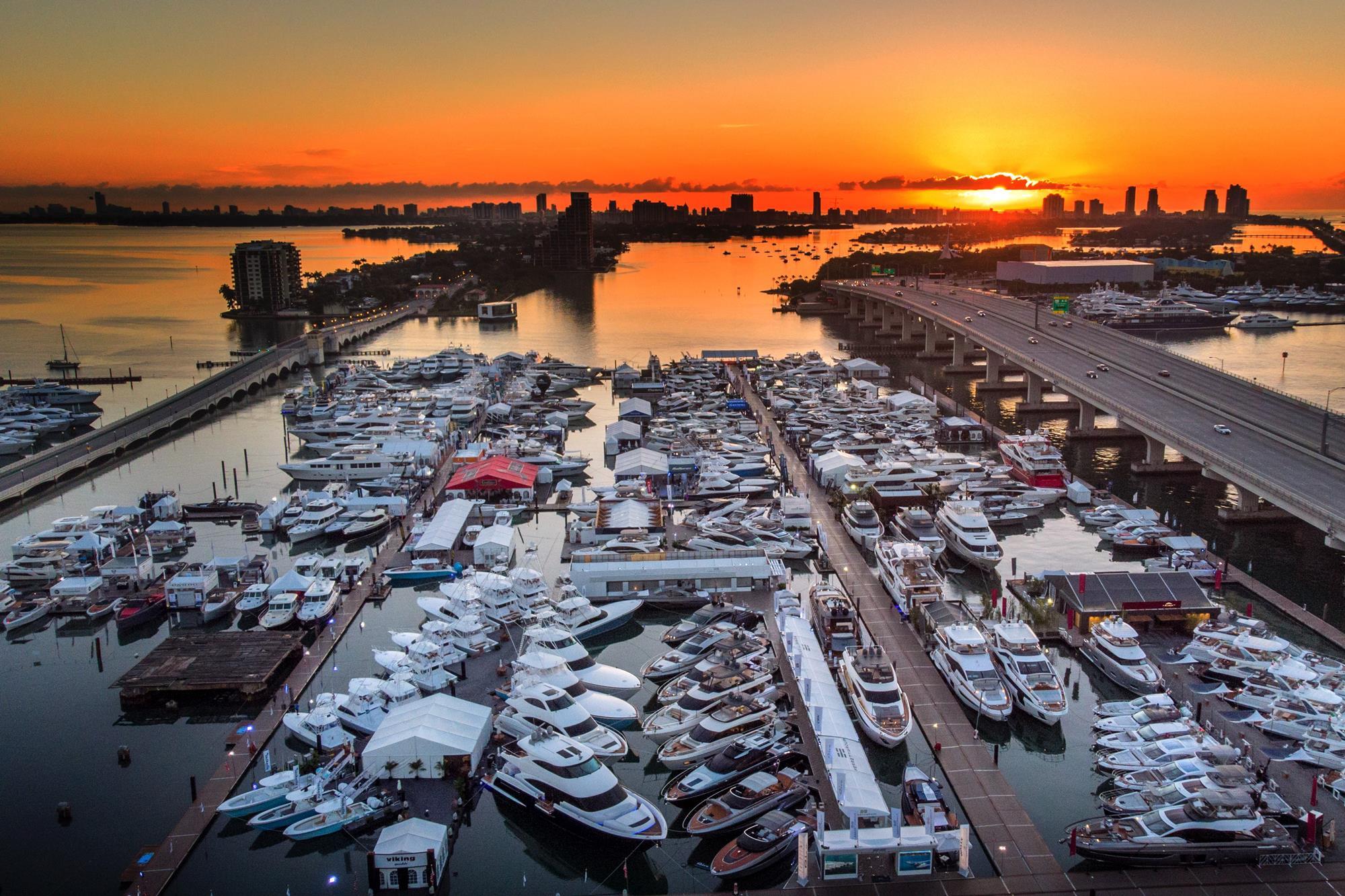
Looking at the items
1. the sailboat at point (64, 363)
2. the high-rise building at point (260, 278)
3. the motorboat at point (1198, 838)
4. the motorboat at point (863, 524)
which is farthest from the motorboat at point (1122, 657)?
the high-rise building at point (260, 278)

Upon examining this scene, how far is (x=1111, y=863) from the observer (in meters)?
13.7

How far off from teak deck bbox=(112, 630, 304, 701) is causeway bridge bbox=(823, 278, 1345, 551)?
2468 centimetres

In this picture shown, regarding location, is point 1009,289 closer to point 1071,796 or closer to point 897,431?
point 897,431

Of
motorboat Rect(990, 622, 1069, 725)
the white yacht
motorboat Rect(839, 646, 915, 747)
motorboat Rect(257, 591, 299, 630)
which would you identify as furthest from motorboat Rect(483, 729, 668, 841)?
the white yacht

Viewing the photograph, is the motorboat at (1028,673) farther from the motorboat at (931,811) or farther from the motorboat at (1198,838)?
the motorboat at (1198,838)

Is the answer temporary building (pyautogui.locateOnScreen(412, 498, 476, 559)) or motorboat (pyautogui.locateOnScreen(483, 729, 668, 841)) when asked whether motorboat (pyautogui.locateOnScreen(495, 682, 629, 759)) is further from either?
temporary building (pyautogui.locateOnScreen(412, 498, 476, 559))

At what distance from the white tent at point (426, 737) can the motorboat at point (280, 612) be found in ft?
21.5

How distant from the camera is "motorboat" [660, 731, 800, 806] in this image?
51.2 ft

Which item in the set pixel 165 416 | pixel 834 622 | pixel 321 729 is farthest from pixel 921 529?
pixel 165 416

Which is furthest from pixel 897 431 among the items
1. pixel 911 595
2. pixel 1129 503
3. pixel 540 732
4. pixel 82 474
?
pixel 82 474

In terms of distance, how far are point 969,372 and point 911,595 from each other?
133ft

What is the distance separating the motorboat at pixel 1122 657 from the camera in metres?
18.5

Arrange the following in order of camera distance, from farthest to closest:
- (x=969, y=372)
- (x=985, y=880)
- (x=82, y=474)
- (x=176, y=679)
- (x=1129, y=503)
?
1. (x=969, y=372)
2. (x=82, y=474)
3. (x=1129, y=503)
4. (x=176, y=679)
5. (x=985, y=880)

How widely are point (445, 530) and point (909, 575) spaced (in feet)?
42.1
